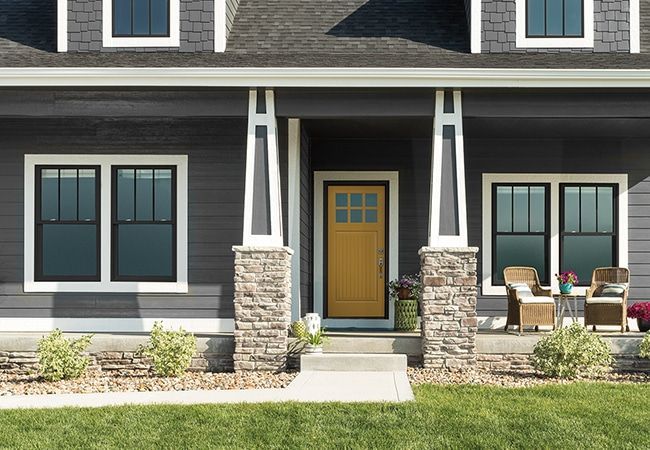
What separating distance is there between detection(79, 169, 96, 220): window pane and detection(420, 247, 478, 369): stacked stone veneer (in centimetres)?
459

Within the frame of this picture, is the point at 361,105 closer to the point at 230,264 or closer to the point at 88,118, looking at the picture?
the point at 230,264

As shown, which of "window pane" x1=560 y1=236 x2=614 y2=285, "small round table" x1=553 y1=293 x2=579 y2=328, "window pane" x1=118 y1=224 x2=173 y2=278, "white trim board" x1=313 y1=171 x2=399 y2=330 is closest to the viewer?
"small round table" x1=553 y1=293 x2=579 y2=328

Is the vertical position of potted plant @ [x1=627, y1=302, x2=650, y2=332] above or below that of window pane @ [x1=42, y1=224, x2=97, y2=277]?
below

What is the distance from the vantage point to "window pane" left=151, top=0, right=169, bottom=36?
1277 centimetres

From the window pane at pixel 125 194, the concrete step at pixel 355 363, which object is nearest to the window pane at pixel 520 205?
the concrete step at pixel 355 363

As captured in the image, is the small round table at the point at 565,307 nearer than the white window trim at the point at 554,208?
Yes

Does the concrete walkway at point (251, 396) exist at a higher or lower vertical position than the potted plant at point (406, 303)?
lower

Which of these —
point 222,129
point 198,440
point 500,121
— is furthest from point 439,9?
point 198,440

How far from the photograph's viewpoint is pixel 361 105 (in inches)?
461

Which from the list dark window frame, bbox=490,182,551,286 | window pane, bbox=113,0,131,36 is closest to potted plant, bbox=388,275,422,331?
dark window frame, bbox=490,182,551,286

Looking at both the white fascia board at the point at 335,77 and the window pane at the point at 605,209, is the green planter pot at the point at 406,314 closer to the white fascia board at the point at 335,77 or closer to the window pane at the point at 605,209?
the window pane at the point at 605,209

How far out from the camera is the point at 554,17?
12828 mm

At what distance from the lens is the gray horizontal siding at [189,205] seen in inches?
514

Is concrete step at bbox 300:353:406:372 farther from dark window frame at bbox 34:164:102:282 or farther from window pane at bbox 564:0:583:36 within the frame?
window pane at bbox 564:0:583:36
